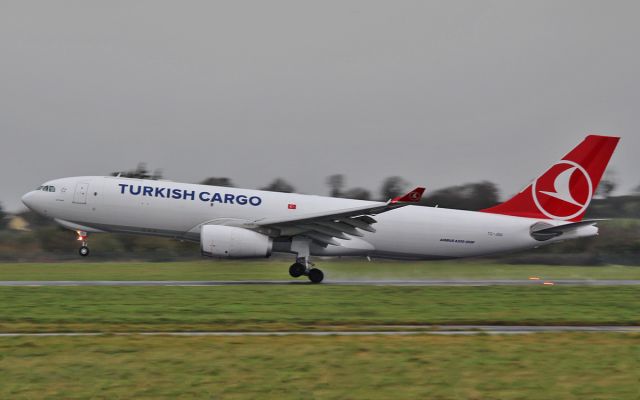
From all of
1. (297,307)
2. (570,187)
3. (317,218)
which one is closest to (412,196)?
(317,218)

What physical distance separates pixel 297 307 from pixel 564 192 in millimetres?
15571

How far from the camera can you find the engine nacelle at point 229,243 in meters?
27.8

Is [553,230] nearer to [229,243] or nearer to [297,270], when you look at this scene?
[297,270]

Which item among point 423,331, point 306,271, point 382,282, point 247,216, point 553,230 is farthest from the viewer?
point 553,230

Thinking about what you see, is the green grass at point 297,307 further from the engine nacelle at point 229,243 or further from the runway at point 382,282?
the runway at point 382,282

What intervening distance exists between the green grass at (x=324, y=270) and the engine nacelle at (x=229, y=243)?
3448mm

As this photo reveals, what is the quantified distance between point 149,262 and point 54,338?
28886 millimetres

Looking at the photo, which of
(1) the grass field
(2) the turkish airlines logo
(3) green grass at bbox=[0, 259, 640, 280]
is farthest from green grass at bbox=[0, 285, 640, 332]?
(2) the turkish airlines logo

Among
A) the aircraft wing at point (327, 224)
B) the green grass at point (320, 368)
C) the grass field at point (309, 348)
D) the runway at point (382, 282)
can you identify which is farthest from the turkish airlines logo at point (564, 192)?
the green grass at point (320, 368)

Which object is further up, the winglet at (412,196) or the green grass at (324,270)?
the winglet at (412,196)

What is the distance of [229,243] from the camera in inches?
1097

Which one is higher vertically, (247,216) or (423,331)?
(247,216)

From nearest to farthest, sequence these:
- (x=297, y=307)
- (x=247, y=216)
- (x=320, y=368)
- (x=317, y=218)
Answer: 1. (x=320, y=368)
2. (x=297, y=307)
3. (x=317, y=218)
4. (x=247, y=216)

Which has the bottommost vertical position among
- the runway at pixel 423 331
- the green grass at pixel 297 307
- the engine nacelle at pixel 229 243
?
the runway at pixel 423 331
